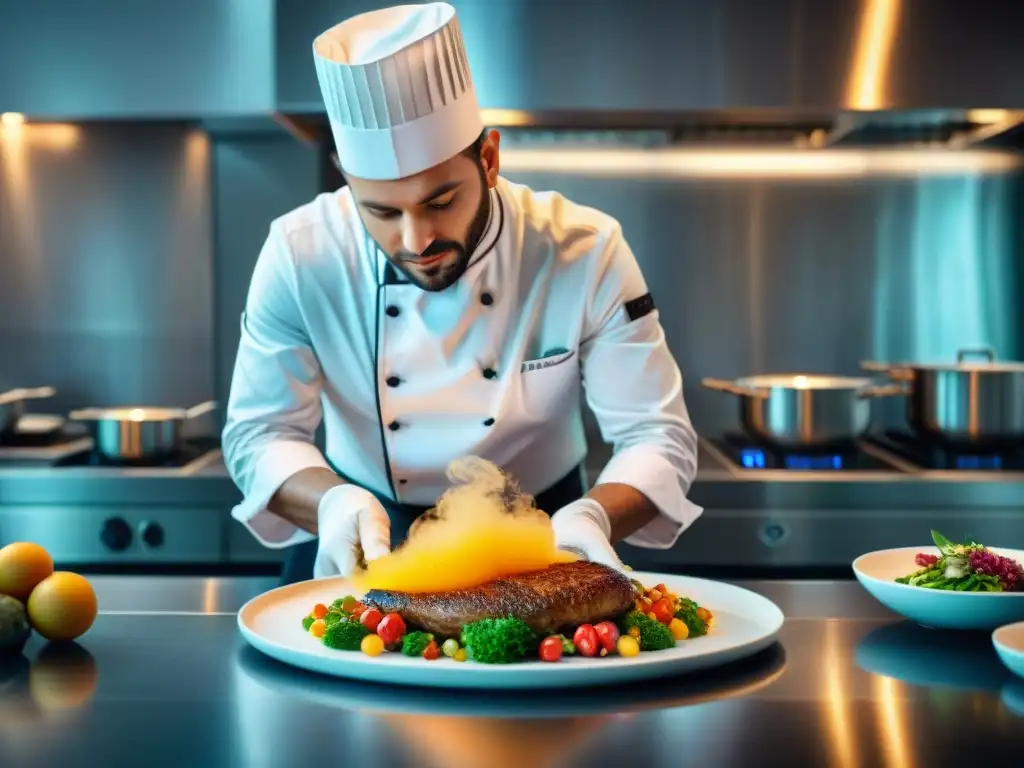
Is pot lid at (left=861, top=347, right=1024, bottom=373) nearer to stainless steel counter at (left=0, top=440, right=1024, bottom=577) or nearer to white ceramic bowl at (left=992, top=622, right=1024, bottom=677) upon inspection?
stainless steel counter at (left=0, top=440, right=1024, bottom=577)

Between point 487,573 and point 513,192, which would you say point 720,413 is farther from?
point 487,573

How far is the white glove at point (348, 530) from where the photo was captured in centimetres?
→ 189

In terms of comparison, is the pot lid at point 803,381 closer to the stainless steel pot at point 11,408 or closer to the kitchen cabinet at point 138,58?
the kitchen cabinet at point 138,58

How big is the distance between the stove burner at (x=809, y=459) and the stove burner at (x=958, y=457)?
0.12 meters

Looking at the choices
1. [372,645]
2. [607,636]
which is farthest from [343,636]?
[607,636]

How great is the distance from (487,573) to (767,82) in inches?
87.6

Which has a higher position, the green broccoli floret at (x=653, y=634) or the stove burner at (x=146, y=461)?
the stove burner at (x=146, y=461)

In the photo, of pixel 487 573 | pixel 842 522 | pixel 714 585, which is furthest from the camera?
pixel 842 522

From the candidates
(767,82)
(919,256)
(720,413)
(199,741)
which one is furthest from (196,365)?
(199,741)

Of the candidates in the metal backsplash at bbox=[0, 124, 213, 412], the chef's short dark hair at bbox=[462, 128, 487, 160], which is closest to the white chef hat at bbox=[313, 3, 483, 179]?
the chef's short dark hair at bbox=[462, 128, 487, 160]

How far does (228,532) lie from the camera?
130 inches

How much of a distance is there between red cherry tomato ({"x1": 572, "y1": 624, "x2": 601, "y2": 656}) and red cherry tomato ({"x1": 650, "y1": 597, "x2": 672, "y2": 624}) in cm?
12

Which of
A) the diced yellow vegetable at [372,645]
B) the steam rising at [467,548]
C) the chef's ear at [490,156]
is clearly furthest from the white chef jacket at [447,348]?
the diced yellow vegetable at [372,645]

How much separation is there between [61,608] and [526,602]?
0.60m
